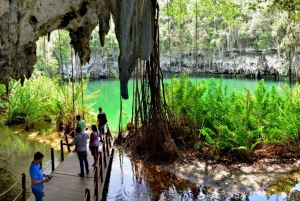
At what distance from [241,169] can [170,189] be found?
2.34 metres

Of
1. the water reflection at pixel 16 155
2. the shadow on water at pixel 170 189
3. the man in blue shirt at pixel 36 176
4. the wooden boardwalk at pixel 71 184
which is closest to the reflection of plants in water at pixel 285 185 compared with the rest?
the shadow on water at pixel 170 189

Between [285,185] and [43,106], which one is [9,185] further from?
[43,106]

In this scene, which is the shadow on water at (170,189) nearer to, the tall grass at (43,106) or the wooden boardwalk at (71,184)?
the wooden boardwalk at (71,184)

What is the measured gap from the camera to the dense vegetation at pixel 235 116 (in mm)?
9719

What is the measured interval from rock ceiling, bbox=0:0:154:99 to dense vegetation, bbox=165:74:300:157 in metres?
4.97

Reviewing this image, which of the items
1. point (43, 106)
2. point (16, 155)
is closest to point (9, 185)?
point (16, 155)

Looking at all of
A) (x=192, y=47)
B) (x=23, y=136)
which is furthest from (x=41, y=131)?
(x=192, y=47)

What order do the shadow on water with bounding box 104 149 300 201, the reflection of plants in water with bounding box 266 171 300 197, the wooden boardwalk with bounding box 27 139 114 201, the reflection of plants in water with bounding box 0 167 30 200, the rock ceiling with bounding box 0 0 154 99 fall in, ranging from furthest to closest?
the reflection of plants in water with bounding box 266 171 300 197 → the shadow on water with bounding box 104 149 300 201 → the reflection of plants in water with bounding box 0 167 30 200 → the wooden boardwalk with bounding box 27 139 114 201 → the rock ceiling with bounding box 0 0 154 99

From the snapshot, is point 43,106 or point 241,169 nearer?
point 241,169

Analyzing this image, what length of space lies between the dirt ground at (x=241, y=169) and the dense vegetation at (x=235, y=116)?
13.7 inches

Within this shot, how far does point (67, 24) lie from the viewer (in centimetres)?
664

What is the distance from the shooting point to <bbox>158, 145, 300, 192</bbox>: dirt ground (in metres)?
8.08

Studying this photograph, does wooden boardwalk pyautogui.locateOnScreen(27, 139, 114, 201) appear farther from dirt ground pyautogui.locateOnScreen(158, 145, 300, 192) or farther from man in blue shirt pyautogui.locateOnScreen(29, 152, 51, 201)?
dirt ground pyautogui.locateOnScreen(158, 145, 300, 192)

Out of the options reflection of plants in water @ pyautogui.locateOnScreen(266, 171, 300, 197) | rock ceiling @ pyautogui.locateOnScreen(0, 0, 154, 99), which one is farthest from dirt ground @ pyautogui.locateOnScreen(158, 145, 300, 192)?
rock ceiling @ pyautogui.locateOnScreen(0, 0, 154, 99)
